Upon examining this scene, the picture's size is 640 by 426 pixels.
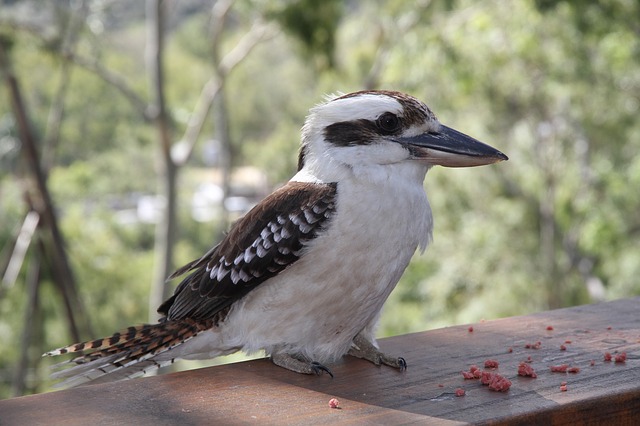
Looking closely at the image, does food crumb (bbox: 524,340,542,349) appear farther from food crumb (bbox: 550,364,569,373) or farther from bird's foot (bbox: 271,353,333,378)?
bird's foot (bbox: 271,353,333,378)

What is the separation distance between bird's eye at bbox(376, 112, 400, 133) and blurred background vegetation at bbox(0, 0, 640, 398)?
4.30 meters

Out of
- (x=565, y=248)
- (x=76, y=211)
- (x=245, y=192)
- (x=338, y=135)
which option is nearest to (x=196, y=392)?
(x=338, y=135)

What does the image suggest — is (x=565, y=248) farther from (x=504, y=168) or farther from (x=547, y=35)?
(x=547, y=35)

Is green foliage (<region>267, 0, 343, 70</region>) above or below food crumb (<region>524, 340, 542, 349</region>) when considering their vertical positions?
above

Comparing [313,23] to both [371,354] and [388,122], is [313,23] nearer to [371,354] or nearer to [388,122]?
[388,122]

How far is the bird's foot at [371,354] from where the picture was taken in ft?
7.04

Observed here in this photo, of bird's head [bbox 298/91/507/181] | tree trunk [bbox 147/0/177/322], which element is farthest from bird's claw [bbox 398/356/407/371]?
tree trunk [bbox 147/0/177/322]

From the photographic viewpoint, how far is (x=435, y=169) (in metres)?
15.4

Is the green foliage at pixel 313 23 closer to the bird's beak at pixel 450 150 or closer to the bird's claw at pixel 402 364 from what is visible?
the bird's beak at pixel 450 150

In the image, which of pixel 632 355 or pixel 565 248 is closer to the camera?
pixel 632 355

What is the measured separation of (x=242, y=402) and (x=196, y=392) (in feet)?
0.39

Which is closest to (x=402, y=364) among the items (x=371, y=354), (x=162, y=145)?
(x=371, y=354)

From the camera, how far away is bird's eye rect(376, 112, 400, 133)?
223 centimetres

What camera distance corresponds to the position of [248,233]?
90.7 inches
